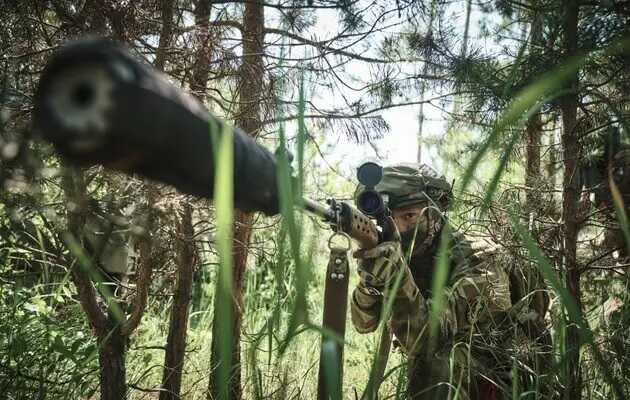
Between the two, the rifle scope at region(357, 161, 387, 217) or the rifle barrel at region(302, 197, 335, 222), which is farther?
the rifle scope at region(357, 161, 387, 217)

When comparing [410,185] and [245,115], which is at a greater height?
[245,115]

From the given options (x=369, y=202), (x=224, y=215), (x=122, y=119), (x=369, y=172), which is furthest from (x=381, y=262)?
(x=122, y=119)

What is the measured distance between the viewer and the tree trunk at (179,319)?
2.62 metres

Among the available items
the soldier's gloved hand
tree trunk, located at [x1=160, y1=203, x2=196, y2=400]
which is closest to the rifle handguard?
the soldier's gloved hand

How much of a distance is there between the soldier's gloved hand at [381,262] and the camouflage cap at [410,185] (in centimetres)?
67

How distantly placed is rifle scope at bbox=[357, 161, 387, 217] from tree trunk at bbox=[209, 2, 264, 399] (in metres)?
0.51

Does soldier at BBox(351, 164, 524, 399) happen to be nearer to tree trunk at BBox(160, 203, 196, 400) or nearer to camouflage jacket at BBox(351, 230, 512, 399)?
camouflage jacket at BBox(351, 230, 512, 399)

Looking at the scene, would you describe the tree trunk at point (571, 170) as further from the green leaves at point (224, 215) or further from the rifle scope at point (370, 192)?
the green leaves at point (224, 215)

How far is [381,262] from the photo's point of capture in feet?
6.88

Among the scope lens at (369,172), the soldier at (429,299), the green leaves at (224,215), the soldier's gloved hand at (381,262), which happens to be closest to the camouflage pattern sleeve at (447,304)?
the soldier at (429,299)

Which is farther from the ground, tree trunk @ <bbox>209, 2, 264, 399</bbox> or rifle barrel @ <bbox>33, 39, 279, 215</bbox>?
tree trunk @ <bbox>209, 2, 264, 399</bbox>

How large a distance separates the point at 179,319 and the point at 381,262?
1.21 m

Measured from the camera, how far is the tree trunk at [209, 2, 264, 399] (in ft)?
8.09

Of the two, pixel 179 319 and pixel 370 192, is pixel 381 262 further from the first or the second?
pixel 179 319
